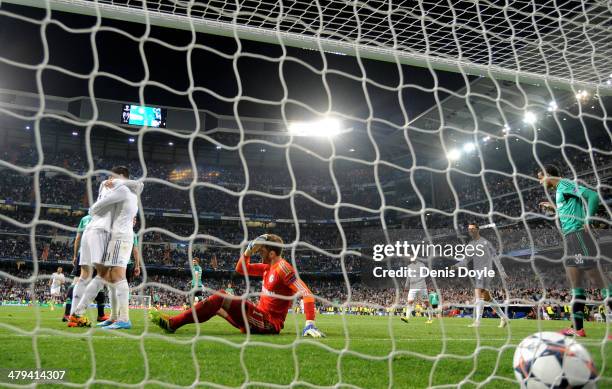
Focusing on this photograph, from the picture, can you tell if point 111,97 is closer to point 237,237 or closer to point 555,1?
point 237,237

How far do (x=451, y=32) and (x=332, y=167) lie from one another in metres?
2.01

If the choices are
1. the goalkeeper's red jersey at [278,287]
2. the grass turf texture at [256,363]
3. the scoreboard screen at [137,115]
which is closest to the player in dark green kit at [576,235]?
the grass turf texture at [256,363]

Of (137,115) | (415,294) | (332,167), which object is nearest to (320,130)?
(415,294)

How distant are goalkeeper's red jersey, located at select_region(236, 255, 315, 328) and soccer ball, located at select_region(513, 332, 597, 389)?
2.21 metres

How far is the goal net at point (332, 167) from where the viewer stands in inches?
105

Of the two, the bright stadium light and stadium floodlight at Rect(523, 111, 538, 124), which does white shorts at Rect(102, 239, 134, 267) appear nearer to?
stadium floodlight at Rect(523, 111, 538, 124)

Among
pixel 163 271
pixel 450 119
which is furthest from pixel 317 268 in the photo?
pixel 450 119

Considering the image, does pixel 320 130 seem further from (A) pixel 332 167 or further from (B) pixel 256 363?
(B) pixel 256 363

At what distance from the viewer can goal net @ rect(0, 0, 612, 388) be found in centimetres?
266

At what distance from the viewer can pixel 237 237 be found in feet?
107

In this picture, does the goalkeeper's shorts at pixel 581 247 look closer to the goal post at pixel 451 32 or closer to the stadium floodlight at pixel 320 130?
the goal post at pixel 451 32

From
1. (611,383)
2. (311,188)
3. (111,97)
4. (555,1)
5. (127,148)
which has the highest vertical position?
(111,97)

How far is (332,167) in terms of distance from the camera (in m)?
5.29

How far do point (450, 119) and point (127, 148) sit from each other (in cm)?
2466
